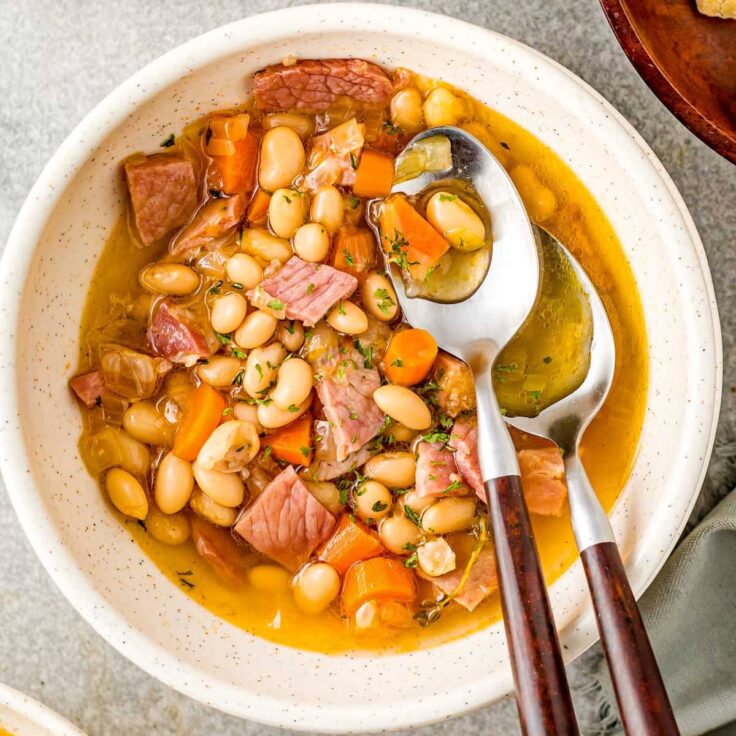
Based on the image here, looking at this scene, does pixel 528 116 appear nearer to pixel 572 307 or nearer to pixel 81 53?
pixel 572 307

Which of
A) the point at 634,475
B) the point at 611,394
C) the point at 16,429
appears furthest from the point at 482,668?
the point at 16,429

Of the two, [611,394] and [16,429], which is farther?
[611,394]

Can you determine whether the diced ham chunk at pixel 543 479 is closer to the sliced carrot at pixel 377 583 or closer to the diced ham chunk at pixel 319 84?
the sliced carrot at pixel 377 583

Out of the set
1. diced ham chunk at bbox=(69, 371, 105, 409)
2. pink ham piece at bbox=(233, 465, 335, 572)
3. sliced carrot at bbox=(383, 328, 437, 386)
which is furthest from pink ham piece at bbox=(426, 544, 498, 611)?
diced ham chunk at bbox=(69, 371, 105, 409)

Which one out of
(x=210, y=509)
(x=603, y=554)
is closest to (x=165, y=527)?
(x=210, y=509)

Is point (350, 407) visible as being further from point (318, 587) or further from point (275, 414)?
point (318, 587)
